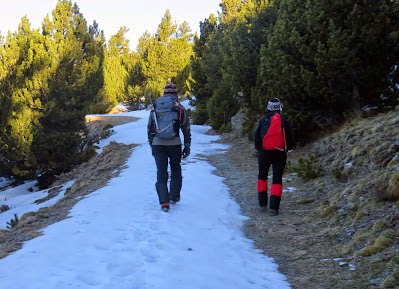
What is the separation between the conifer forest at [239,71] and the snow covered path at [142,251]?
5.57m

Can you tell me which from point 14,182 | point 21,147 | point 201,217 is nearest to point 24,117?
point 21,147

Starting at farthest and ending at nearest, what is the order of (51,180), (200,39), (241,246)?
(200,39) → (51,180) → (241,246)

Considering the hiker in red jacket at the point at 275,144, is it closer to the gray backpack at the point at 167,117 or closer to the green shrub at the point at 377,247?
the gray backpack at the point at 167,117

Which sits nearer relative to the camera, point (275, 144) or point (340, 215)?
point (340, 215)

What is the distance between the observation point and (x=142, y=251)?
4.04 meters

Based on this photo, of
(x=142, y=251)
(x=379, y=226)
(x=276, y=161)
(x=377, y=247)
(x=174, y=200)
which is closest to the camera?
(x=377, y=247)

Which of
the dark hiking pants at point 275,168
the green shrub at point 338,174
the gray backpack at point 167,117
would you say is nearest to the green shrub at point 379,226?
the dark hiking pants at point 275,168

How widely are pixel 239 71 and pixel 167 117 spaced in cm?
1121

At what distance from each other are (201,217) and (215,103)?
1737cm

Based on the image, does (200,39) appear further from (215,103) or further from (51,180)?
(51,180)

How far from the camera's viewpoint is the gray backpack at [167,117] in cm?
566

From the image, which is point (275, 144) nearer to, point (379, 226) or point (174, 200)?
point (174, 200)

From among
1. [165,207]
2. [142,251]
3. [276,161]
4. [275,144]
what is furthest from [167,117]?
[142,251]

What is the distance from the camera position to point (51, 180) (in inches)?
685
